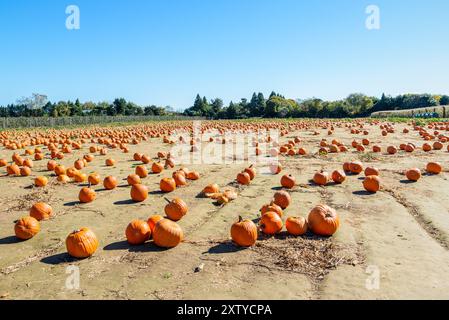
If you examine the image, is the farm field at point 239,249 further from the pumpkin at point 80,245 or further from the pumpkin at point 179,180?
the pumpkin at point 179,180

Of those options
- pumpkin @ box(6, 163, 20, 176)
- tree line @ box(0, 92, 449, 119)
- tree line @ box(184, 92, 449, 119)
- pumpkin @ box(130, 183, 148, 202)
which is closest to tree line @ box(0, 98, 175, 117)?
tree line @ box(0, 92, 449, 119)

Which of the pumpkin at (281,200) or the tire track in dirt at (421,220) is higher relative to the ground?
the pumpkin at (281,200)

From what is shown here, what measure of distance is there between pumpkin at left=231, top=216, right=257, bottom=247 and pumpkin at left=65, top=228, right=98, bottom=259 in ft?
6.63

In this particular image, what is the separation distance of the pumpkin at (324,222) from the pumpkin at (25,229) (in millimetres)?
4480

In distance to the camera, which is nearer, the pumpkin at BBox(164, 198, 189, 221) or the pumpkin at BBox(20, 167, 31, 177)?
the pumpkin at BBox(164, 198, 189, 221)

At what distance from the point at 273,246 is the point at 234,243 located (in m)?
0.58

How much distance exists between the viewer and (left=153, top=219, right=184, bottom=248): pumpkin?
532cm

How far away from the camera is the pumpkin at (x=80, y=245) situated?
501 cm

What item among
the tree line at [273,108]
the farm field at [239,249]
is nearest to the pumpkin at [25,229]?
the farm field at [239,249]

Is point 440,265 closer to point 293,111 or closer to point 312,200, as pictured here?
point 312,200

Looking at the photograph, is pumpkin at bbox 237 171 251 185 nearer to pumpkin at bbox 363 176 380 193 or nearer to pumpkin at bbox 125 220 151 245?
pumpkin at bbox 363 176 380 193

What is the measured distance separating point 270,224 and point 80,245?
278 centimetres

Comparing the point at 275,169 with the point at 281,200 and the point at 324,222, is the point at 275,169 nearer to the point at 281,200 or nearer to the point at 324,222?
the point at 281,200

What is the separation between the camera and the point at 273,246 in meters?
5.29
